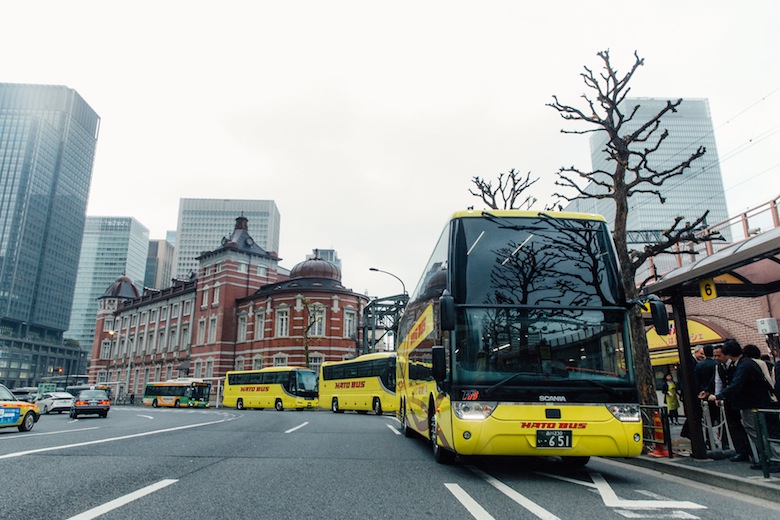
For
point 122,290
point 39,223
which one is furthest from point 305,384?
point 39,223

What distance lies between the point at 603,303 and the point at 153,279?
667ft

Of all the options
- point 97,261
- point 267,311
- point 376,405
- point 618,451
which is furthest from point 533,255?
point 97,261

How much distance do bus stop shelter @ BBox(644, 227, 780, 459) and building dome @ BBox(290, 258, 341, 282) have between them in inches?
1672

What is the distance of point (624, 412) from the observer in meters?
6.33

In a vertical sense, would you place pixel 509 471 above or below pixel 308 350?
below

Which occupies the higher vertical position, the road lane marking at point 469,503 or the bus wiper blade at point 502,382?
the bus wiper blade at point 502,382

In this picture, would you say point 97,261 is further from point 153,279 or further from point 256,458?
point 256,458

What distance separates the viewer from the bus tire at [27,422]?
528 inches

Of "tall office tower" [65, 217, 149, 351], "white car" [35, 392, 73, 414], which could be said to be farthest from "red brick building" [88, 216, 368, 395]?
"tall office tower" [65, 217, 149, 351]

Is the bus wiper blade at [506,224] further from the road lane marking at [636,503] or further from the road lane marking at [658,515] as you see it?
the road lane marking at [658,515]

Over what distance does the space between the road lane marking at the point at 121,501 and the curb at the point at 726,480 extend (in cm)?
646

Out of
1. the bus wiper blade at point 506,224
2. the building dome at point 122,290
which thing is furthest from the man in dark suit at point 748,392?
the building dome at point 122,290

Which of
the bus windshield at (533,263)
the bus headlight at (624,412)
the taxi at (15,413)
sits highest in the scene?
the bus windshield at (533,263)

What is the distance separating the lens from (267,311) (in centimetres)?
4897
